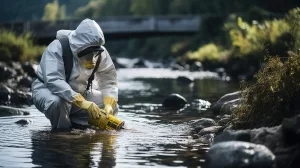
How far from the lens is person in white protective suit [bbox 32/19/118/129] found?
375 inches

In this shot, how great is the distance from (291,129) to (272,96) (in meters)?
1.31

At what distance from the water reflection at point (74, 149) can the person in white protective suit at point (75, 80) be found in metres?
0.37

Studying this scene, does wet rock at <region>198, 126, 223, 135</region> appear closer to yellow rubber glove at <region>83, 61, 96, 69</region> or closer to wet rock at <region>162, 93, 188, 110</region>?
yellow rubber glove at <region>83, 61, 96, 69</region>

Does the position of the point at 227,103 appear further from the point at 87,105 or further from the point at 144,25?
the point at 144,25

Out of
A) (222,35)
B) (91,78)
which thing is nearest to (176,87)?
(91,78)

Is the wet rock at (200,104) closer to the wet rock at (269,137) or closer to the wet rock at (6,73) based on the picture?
the wet rock at (269,137)

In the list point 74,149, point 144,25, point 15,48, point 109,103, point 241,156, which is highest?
point 144,25

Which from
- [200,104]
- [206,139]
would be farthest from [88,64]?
[200,104]

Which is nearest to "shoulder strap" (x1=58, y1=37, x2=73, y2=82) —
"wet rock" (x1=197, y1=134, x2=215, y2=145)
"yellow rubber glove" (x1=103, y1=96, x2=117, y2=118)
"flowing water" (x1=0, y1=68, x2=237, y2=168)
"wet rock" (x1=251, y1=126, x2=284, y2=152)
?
"yellow rubber glove" (x1=103, y1=96, x2=117, y2=118)

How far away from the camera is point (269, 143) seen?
7277 mm

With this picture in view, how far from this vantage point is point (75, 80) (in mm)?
9969

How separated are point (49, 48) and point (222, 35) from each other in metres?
43.3

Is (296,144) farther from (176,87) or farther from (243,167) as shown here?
(176,87)

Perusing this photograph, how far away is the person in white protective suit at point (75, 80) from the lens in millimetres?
9531
